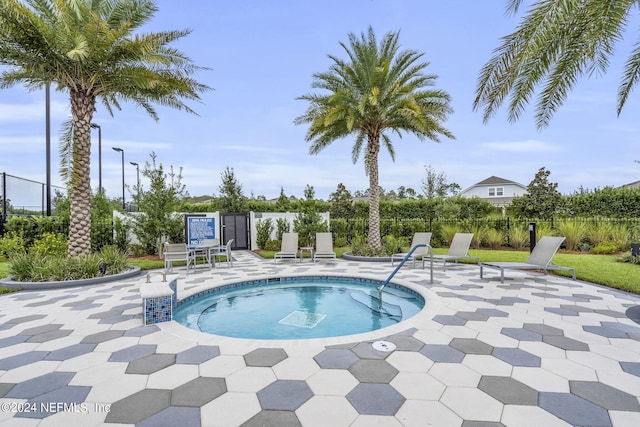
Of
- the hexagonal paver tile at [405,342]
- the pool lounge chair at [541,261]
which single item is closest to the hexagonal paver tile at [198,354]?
the hexagonal paver tile at [405,342]

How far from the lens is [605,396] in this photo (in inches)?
96.2

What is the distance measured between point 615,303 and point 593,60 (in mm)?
4973

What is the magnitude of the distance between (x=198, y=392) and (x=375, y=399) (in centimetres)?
147

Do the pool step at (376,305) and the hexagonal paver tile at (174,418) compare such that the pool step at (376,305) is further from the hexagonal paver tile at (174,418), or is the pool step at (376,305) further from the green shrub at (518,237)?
the green shrub at (518,237)

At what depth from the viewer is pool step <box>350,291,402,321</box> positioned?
572 centimetres

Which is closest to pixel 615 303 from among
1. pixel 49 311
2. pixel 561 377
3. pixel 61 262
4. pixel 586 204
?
pixel 561 377

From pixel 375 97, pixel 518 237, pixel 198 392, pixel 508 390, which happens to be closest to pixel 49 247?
pixel 198 392

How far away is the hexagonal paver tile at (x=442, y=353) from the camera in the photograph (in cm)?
314

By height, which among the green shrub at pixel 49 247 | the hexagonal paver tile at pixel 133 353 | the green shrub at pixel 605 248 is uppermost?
the green shrub at pixel 49 247

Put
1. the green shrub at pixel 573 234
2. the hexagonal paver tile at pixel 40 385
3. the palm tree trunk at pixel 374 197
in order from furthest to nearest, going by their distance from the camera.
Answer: the green shrub at pixel 573 234
the palm tree trunk at pixel 374 197
the hexagonal paver tile at pixel 40 385

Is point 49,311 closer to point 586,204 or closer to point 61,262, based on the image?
point 61,262

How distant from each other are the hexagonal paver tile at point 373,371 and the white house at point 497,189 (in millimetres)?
41355

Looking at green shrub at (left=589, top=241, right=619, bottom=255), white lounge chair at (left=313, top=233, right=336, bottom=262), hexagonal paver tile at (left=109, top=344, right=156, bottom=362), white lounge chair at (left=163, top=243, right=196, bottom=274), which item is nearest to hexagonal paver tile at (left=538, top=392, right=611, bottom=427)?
hexagonal paver tile at (left=109, top=344, right=156, bottom=362)

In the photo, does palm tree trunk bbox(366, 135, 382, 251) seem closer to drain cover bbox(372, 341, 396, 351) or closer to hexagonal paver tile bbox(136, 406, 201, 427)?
drain cover bbox(372, 341, 396, 351)
